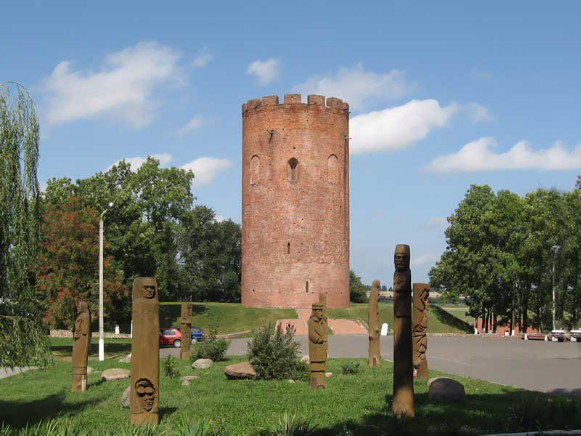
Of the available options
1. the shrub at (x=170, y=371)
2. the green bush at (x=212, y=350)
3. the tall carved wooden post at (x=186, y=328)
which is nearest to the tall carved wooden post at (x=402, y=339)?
the shrub at (x=170, y=371)

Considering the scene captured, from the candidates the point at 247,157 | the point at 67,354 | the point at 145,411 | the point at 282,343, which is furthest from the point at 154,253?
the point at 145,411

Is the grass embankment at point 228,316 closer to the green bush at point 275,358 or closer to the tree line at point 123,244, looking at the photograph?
the tree line at point 123,244

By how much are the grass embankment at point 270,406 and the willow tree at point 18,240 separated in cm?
134

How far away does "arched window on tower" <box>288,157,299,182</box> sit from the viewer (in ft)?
173

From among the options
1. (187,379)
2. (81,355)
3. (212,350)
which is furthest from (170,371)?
(212,350)

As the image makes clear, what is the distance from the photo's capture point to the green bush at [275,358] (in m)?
17.7

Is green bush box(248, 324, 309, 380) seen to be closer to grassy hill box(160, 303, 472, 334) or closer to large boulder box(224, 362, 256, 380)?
large boulder box(224, 362, 256, 380)

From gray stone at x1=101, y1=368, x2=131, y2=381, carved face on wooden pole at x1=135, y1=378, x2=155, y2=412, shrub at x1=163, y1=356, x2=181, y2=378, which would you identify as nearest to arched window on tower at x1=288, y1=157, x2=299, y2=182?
gray stone at x1=101, y1=368, x2=131, y2=381

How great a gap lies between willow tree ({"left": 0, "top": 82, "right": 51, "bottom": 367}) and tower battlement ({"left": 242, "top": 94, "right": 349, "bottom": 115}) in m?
40.7

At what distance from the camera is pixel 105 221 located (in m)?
43.2

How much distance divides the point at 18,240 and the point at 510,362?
16.3 meters

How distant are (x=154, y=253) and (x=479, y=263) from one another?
74.0 feet

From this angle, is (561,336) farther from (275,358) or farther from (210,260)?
(210,260)

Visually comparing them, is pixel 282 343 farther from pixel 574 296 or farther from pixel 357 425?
pixel 574 296
